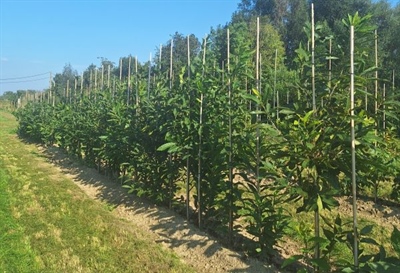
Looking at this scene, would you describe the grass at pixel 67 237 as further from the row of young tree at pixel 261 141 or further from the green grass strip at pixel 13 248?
the row of young tree at pixel 261 141

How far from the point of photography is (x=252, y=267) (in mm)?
4930

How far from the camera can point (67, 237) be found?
6395 millimetres

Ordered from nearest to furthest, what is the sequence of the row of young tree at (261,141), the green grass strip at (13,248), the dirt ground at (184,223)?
the row of young tree at (261,141)
the dirt ground at (184,223)
the green grass strip at (13,248)

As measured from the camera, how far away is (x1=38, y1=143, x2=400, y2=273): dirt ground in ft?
17.0

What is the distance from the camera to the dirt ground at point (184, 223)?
518 centimetres

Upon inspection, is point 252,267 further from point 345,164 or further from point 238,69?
point 238,69

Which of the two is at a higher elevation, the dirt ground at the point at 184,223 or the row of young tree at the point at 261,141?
the row of young tree at the point at 261,141

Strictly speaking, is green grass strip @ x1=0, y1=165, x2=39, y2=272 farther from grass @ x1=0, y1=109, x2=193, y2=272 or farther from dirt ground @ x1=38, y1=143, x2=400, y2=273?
dirt ground @ x1=38, y1=143, x2=400, y2=273

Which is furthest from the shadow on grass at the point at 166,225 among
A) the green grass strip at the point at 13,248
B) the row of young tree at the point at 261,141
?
the green grass strip at the point at 13,248

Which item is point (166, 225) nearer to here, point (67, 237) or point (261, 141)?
point (67, 237)

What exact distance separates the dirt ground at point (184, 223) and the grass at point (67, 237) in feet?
0.77

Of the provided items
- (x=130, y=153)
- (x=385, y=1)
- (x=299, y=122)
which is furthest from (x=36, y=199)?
(x=385, y=1)

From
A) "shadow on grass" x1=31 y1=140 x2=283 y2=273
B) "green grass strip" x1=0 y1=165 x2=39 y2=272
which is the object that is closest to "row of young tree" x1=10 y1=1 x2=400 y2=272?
"shadow on grass" x1=31 y1=140 x2=283 y2=273

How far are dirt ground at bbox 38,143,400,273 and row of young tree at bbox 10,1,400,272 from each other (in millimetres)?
234
